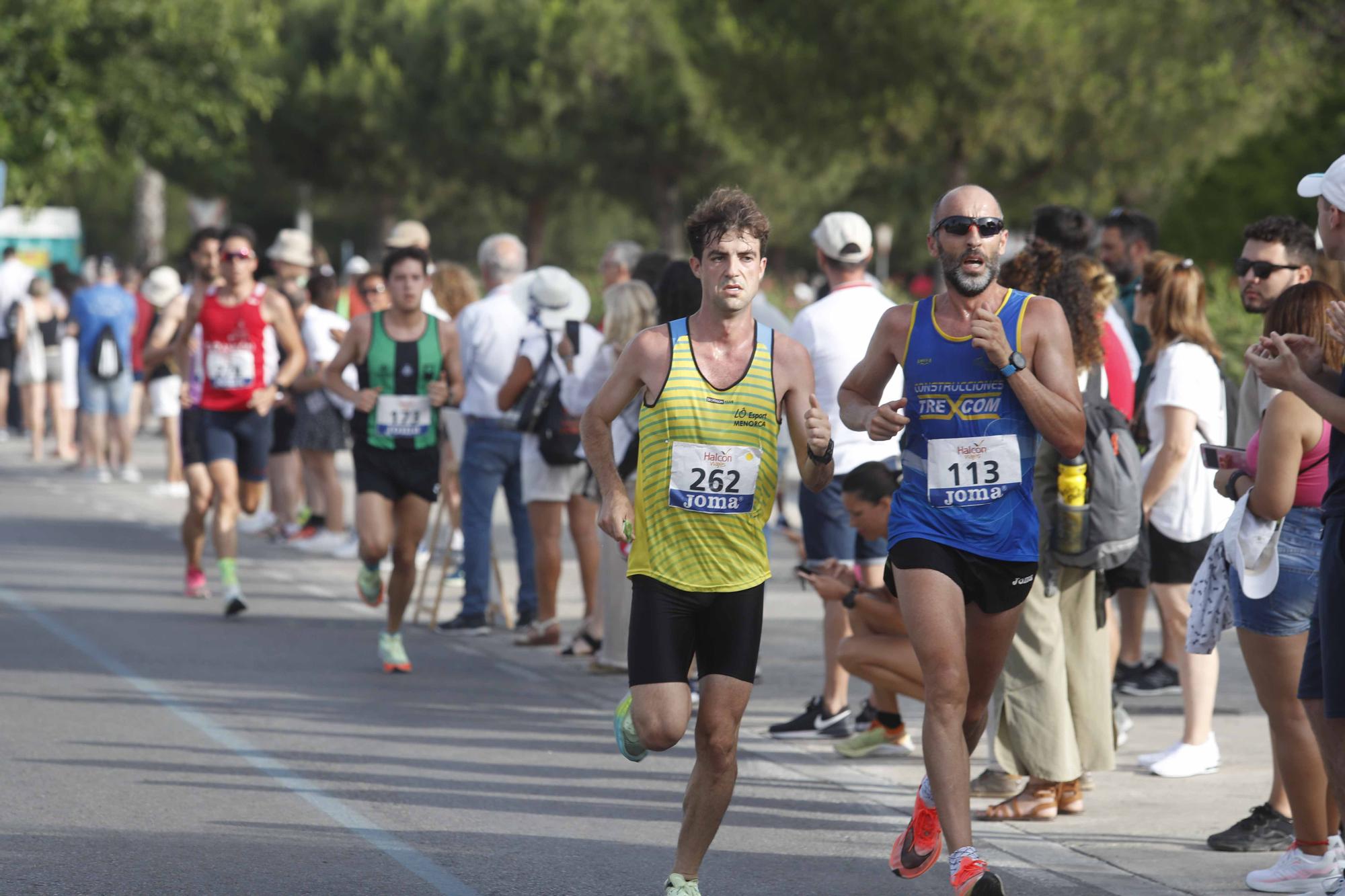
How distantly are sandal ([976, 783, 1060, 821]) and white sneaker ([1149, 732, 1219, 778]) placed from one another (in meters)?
0.84

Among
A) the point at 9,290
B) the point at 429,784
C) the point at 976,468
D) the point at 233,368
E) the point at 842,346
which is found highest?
the point at 9,290

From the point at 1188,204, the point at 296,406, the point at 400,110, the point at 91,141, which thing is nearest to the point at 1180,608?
the point at 296,406

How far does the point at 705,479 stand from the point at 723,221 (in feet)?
2.36

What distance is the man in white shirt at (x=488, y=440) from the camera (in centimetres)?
1116

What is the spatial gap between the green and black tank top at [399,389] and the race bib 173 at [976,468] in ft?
15.0

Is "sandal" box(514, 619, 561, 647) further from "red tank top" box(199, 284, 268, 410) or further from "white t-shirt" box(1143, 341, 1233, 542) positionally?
"white t-shirt" box(1143, 341, 1233, 542)

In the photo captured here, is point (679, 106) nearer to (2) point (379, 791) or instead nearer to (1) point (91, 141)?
(1) point (91, 141)

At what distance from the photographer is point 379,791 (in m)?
7.06

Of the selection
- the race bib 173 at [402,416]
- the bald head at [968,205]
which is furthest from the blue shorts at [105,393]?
the bald head at [968,205]

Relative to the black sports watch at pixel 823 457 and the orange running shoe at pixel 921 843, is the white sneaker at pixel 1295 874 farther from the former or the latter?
the black sports watch at pixel 823 457

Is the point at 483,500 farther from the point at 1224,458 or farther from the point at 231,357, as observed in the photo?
the point at 1224,458

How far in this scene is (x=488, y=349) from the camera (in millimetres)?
11195

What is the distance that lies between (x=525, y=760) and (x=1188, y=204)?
28.0 meters

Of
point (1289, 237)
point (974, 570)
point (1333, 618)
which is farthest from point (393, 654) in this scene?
point (1333, 618)
